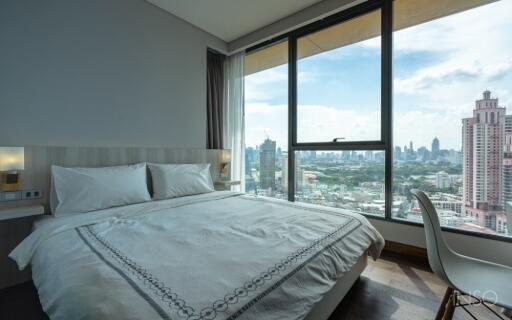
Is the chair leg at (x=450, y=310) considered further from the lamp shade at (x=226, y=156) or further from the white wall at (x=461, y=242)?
the lamp shade at (x=226, y=156)

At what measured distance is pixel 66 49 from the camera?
221cm

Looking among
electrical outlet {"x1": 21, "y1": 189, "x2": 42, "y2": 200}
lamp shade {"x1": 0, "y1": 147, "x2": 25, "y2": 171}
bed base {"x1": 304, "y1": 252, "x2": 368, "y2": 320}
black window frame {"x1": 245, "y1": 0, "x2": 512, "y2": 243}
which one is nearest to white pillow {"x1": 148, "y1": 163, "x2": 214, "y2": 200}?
electrical outlet {"x1": 21, "y1": 189, "x2": 42, "y2": 200}

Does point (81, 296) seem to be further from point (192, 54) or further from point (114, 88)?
point (192, 54)

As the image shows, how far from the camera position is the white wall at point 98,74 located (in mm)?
1971

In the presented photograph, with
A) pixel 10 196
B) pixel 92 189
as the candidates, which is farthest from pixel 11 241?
pixel 92 189

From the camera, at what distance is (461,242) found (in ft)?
7.18

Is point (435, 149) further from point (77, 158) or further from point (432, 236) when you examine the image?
point (77, 158)

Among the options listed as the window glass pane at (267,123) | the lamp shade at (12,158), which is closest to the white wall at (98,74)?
the lamp shade at (12,158)

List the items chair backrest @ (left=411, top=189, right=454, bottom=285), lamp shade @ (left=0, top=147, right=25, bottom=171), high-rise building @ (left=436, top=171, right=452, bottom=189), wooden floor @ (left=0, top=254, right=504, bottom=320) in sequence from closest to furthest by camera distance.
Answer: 1. chair backrest @ (left=411, top=189, right=454, bottom=285)
2. wooden floor @ (left=0, top=254, right=504, bottom=320)
3. lamp shade @ (left=0, top=147, right=25, bottom=171)
4. high-rise building @ (left=436, top=171, right=452, bottom=189)

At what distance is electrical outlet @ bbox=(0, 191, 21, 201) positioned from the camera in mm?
1815

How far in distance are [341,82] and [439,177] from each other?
1523 mm

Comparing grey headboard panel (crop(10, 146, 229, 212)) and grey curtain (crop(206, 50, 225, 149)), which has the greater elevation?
grey curtain (crop(206, 50, 225, 149))

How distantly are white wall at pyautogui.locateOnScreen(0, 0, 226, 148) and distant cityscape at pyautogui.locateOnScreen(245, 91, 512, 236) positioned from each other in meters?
1.78

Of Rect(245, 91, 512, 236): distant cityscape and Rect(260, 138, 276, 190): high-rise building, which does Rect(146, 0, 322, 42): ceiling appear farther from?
Rect(245, 91, 512, 236): distant cityscape
